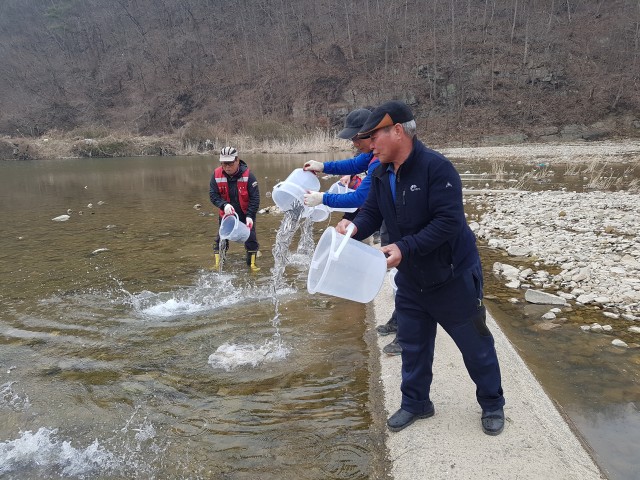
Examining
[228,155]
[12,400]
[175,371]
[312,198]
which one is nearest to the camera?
[312,198]

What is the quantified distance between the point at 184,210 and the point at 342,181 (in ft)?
26.3

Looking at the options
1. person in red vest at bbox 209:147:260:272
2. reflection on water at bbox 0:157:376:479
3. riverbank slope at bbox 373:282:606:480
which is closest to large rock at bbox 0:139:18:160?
reflection on water at bbox 0:157:376:479

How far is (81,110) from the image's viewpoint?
5950cm

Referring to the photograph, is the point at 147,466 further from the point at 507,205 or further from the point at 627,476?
the point at 507,205

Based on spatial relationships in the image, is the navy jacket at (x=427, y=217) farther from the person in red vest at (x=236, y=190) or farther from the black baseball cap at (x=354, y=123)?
the person in red vest at (x=236, y=190)

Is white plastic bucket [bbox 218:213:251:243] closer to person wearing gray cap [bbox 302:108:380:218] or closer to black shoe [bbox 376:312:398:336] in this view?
person wearing gray cap [bbox 302:108:380:218]

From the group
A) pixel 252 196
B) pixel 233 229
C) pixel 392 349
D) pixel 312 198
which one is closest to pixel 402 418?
pixel 392 349

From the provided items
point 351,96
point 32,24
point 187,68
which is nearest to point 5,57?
point 32,24

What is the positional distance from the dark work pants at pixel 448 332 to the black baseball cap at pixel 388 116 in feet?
3.04

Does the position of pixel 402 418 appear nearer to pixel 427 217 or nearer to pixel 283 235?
pixel 427 217

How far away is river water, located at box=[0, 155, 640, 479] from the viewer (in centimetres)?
304

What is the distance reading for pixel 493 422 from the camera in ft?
9.37

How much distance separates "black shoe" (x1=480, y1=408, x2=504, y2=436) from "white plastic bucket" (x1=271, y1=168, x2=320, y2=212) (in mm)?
2721

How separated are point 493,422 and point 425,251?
1240 mm
